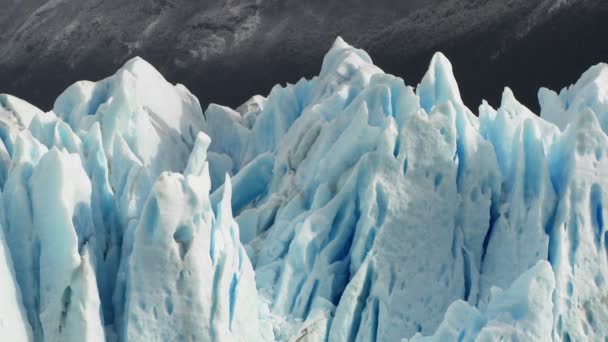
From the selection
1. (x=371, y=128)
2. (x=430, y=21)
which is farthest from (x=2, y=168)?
(x=430, y=21)

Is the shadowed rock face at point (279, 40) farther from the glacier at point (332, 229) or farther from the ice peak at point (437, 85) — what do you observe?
the ice peak at point (437, 85)

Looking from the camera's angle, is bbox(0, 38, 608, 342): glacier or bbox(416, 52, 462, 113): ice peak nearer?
bbox(0, 38, 608, 342): glacier

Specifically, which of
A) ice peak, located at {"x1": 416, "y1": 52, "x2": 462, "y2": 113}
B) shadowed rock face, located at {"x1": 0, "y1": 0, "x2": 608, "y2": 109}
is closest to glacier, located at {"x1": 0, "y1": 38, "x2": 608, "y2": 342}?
ice peak, located at {"x1": 416, "y1": 52, "x2": 462, "y2": 113}

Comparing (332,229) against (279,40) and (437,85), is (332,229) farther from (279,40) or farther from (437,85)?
(279,40)

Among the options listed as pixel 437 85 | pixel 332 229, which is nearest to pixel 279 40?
pixel 437 85

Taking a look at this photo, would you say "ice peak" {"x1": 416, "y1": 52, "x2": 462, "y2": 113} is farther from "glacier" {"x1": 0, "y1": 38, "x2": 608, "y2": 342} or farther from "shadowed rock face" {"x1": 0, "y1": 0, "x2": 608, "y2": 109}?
"shadowed rock face" {"x1": 0, "y1": 0, "x2": 608, "y2": 109}

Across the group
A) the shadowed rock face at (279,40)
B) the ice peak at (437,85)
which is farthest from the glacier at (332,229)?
the shadowed rock face at (279,40)
